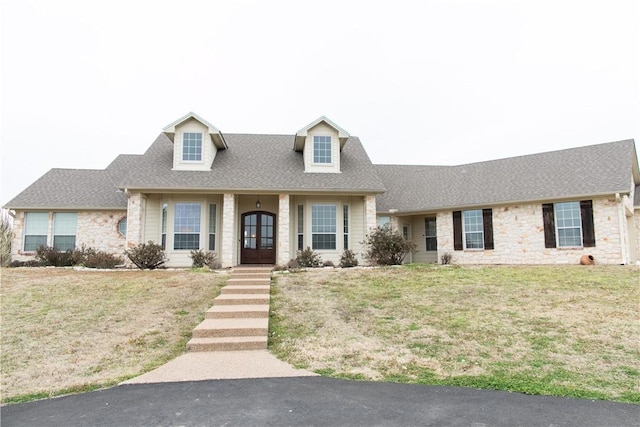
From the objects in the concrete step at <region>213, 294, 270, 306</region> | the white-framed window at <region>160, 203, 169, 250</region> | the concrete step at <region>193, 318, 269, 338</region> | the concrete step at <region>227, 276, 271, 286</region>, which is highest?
the white-framed window at <region>160, 203, 169, 250</region>

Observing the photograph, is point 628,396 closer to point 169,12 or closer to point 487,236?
point 487,236

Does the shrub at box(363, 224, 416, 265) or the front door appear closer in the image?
the shrub at box(363, 224, 416, 265)

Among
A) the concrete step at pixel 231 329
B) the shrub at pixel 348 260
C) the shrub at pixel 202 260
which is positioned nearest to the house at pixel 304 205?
the shrub at pixel 202 260

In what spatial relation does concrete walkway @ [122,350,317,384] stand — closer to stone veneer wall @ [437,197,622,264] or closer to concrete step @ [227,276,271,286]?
concrete step @ [227,276,271,286]

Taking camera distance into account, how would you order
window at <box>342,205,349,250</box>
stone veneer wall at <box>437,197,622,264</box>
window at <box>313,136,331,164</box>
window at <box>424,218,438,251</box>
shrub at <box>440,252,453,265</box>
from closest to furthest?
stone veneer wall at <box>437,197,622,264</box>, window at <box>342,205,349,250</box>, window at <box>313,136,331,164</box>, shrub at <box>440,252,453,265</box>, window at <box>424,218,438,251</box>

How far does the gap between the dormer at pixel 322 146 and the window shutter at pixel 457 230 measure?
5.77 meters

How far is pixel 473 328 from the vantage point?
7.43 metres

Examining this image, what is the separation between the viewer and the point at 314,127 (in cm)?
1584

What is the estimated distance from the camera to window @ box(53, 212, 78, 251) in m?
16.3

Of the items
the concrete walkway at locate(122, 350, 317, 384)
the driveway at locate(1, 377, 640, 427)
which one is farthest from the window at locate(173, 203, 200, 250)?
the driveway at locate(1, 377, 640, 427)

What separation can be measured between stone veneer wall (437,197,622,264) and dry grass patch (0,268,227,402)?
34.1 feet

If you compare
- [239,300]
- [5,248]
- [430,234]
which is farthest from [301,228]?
[5,248]

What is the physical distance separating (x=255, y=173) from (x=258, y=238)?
2.67 m

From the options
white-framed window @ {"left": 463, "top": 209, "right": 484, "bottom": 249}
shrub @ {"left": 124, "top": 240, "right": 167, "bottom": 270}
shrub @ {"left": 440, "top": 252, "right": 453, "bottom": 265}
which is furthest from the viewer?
shrub @ {"left": 440, "top": 252, "right": 453, "bottom": 265}
